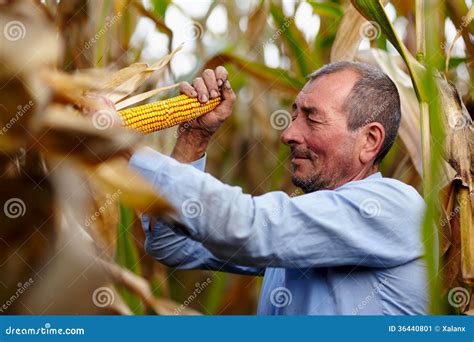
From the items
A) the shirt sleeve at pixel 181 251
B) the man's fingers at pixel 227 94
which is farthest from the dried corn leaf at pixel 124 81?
the shirt sleeve at pixel 181 251

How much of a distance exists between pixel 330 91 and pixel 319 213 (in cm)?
30

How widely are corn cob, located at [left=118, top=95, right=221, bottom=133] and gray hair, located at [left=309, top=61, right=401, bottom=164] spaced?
26 centimetres

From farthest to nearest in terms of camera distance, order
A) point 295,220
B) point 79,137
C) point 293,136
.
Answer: point 293,136, point 295,220, point 79,137

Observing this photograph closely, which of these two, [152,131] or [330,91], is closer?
[152,131]

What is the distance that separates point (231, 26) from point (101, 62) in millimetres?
894

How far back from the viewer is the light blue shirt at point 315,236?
3.41ft

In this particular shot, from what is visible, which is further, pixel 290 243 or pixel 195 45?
pixel 195 45

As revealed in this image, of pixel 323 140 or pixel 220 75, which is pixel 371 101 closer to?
pixel 323 140

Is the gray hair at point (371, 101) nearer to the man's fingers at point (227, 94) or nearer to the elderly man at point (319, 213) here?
the elderly man at point (319, 213)

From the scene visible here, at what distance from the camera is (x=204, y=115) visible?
1.41 meters

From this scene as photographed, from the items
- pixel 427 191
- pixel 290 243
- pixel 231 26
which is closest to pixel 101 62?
pixel 290 243

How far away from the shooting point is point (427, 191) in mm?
1003

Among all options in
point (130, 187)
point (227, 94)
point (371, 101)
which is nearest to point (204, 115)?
point (227, 94)

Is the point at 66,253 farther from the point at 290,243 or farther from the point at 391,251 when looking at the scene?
the point at 391,251
